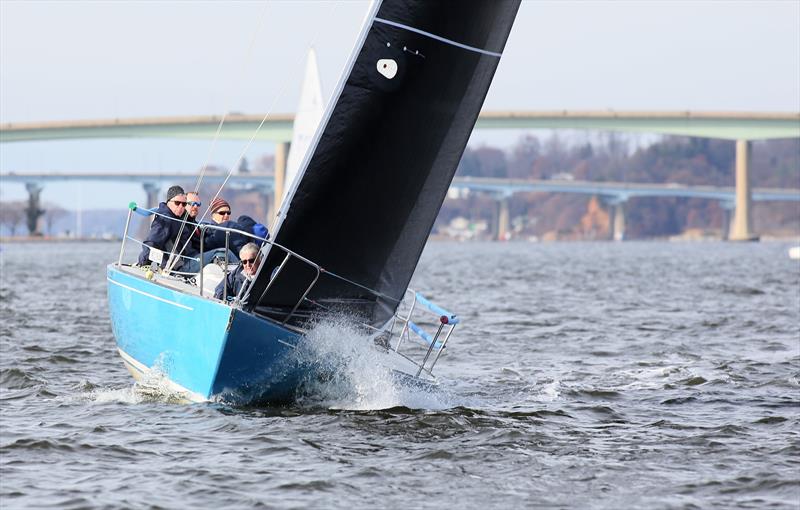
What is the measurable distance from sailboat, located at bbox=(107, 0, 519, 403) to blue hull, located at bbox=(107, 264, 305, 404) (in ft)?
0.04

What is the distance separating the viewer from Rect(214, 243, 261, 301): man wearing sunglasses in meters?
9.80

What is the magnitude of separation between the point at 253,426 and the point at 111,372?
426 cm

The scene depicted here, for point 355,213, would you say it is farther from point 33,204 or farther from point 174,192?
point 33,204

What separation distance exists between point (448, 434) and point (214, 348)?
1894 millimetres

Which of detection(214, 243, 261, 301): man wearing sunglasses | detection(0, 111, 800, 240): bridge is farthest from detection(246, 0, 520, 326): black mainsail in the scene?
detection(0, 111, 800, 240): bridge

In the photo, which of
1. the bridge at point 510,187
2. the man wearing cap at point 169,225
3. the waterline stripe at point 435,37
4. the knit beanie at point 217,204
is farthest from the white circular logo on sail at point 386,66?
the bridge at point 510,187

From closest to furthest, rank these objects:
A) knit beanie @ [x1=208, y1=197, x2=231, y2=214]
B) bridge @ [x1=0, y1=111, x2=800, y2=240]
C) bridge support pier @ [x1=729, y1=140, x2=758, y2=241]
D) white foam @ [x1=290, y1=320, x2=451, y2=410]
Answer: white foam @ [x1=290, y1=320, x2=451, y2=410], knit beanie @ [x1=208, y1=197, x2=231, y2=214], bridge @ [x1=0, y1=111, x2=800, y2=240], bridge support pier @ [x1=729, y1=140, x2=758, y2=241]

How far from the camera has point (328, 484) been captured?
7703mm

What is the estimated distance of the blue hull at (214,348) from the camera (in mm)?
9391

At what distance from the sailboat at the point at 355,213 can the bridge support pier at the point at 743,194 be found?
80.3m

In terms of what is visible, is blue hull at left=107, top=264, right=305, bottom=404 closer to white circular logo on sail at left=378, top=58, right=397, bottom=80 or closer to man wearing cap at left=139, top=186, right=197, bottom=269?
man wearing cap at left=139, top=186, right=197, bottom=269

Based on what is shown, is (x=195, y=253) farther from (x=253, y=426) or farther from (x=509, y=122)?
(x=509, y=122)

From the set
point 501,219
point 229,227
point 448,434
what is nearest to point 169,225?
point 229,227

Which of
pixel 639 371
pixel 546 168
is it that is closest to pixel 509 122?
pixel 639 371
